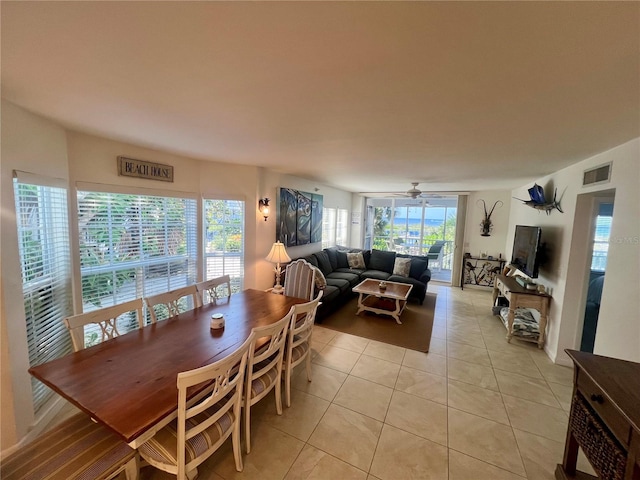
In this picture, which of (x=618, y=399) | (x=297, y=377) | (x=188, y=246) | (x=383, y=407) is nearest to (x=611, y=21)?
(x=618, y=399)

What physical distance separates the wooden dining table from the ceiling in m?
1.60

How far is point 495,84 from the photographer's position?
1.29 m

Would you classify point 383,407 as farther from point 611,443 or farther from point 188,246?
point 188,246

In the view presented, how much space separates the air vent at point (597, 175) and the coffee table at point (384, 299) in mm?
2490

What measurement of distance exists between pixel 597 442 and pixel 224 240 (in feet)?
12.9

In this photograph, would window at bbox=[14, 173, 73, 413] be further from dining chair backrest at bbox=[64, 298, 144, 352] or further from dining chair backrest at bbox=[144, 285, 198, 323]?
dining chair backrest at bbox=[144, 285, 198, 323]

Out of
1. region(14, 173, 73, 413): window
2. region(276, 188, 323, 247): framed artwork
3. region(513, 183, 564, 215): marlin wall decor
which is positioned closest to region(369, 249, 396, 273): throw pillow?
region(276, 188, 323, 247): framed artwork

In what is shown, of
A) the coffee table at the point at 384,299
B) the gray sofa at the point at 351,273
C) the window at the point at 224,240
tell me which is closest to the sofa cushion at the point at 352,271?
the gray sofa at the point at 351,273

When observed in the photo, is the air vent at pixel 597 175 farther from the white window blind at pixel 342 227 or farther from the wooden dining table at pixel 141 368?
the white window blind at pixel 342 227

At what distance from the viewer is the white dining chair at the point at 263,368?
1.64 m

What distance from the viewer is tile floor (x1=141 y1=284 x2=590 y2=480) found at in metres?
1.68

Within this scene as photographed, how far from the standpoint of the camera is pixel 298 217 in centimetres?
493

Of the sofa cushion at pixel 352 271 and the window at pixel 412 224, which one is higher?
the window at pixel 412 224

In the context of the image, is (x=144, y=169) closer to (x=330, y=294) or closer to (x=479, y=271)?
(x=330, y=294)
